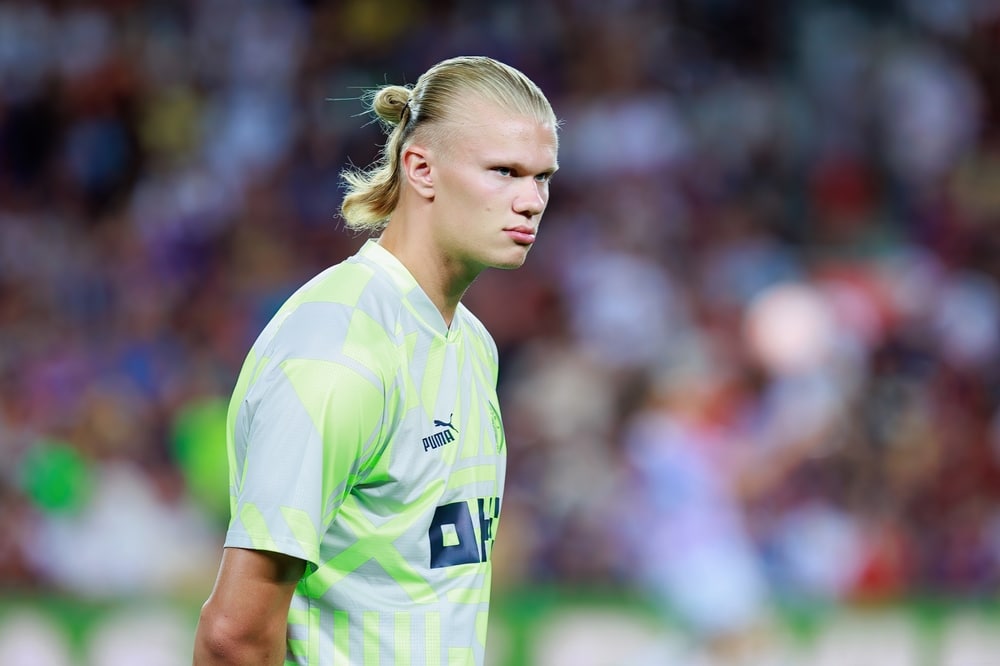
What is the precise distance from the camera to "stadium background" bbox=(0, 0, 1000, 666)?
24.0ft

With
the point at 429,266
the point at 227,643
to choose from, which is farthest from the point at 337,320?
the point at 227,643

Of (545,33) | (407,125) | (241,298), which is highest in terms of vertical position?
(545,33)

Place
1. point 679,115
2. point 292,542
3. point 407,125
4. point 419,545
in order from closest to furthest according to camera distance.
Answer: point 292,542 → point 419,545 → point 407,125 → point 679,115

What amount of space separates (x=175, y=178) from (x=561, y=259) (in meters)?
3.10

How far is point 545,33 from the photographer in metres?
11.4

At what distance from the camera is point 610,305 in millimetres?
9656

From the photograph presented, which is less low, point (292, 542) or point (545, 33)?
point (545, 33)

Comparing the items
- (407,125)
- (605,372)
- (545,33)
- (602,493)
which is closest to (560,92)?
(545,33)

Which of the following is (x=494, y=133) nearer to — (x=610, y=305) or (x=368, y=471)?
(x=368, y=471)

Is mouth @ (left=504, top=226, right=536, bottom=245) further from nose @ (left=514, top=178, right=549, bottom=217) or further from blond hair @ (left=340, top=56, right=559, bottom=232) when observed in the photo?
blond hair @ (left=340, top=56, right=559, bottom=232)

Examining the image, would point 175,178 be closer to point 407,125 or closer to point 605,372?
point 605,372

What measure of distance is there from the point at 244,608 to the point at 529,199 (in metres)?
1.03

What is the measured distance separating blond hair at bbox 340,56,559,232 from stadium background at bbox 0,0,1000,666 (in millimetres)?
3790

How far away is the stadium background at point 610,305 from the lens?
289 inches
